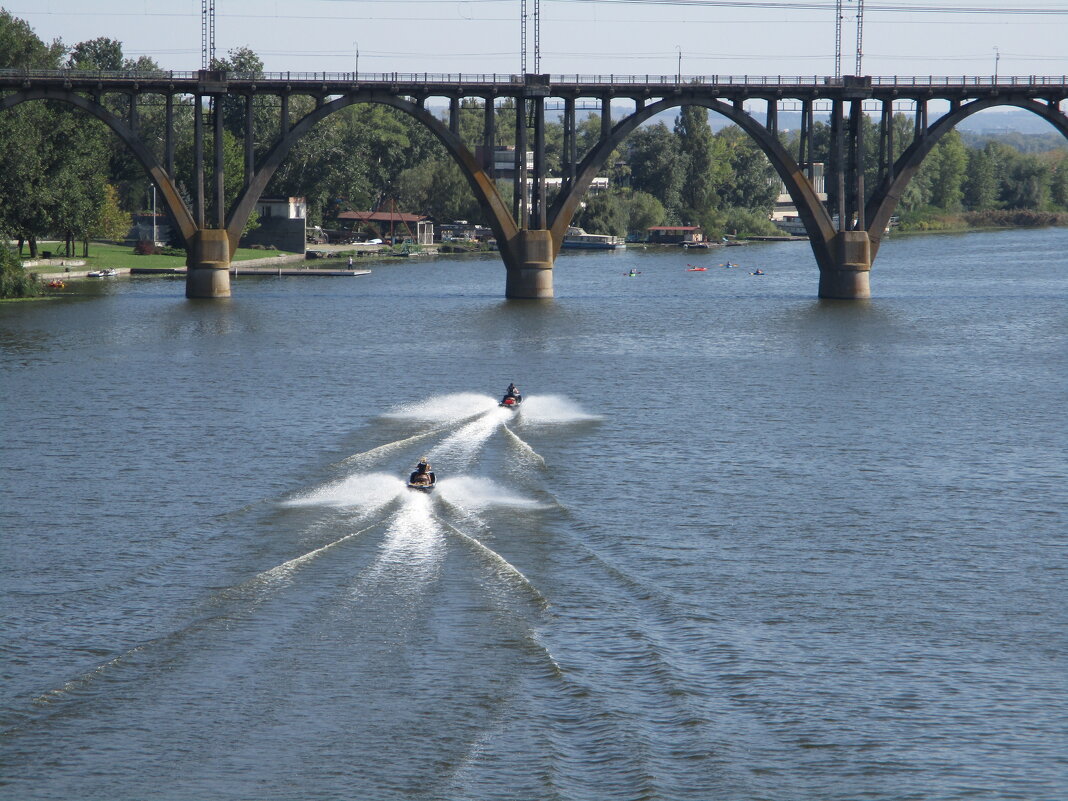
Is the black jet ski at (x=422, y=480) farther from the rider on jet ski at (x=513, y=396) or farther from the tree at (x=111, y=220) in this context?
the tree at (x=111, y=220)

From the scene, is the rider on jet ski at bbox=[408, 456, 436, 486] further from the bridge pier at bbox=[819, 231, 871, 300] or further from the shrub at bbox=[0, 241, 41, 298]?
the bridge pier at bbox=[819, 231, 871, 300]

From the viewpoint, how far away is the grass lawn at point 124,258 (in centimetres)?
15062

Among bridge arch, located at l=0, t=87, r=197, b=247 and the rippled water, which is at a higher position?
bridge arch, located at l=0, t=87, r=197, b=247

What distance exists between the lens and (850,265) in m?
120

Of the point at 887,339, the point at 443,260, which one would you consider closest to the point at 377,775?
the point at 887,339

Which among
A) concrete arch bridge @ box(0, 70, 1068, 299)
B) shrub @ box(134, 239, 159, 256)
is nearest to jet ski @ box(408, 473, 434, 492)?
concrete arch bridge @ box(0, 70, 1068, 299)

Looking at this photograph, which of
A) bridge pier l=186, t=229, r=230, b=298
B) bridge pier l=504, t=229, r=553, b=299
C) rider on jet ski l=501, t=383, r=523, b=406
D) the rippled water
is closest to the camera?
the rippled water

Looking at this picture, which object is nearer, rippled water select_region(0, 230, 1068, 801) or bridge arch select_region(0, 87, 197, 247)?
rippled water select_region(0, 230, 1068, 801)

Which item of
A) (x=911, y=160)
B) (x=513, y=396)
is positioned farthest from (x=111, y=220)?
(x=513, y=396)

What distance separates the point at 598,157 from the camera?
379ft

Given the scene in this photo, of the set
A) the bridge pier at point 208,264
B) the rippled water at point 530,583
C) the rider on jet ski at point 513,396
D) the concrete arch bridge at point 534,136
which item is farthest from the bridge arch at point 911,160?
the rider on jet ski at point 513,396

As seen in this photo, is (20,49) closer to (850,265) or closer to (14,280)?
(14,280)

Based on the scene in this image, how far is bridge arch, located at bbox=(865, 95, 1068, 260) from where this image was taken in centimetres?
11950

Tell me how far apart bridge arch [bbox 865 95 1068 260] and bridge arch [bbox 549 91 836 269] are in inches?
159
